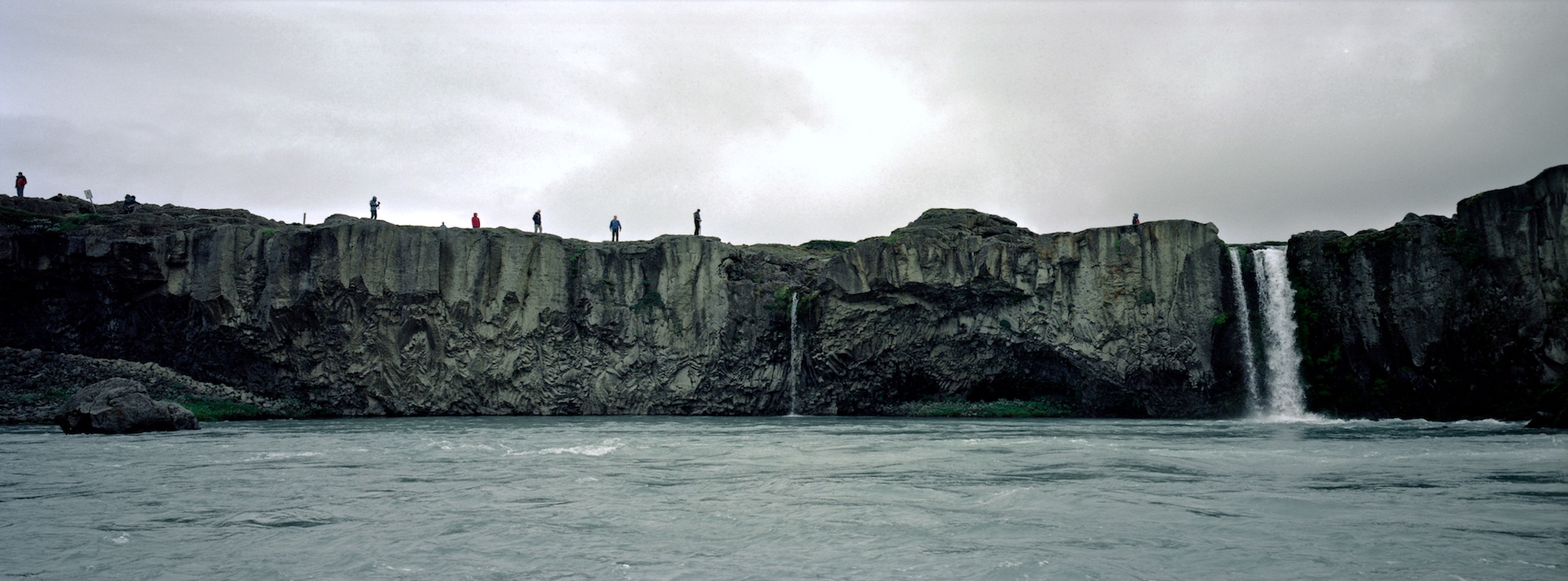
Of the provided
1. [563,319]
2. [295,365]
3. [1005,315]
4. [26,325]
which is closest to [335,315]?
[295,365]

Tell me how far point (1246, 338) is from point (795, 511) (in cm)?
3629

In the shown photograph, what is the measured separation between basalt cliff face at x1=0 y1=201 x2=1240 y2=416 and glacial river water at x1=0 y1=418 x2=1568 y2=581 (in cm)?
1974

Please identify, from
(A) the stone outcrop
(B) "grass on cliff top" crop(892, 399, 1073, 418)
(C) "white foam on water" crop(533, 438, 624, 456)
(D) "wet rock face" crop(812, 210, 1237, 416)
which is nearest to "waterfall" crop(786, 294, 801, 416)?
(D) "wet rock face" crop(812, 210, 1237, 416)

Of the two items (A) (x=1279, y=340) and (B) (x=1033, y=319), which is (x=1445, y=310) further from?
(B) (x=1033, y=319)

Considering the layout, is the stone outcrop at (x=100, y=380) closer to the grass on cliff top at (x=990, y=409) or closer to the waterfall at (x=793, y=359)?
the waterfall at (x=793, y=359)

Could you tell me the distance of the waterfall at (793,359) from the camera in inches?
1959

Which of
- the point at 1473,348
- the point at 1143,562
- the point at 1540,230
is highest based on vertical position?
the point at 1540,230

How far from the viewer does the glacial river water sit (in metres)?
9.80

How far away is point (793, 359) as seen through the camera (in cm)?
4988

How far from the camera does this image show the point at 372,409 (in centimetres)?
4656

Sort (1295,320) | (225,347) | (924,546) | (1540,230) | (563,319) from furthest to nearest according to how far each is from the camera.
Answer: (563,319)
(225,347)
(1295,320)
(1540,230)
(924,546)

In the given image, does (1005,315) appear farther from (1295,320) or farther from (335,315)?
(335,315)

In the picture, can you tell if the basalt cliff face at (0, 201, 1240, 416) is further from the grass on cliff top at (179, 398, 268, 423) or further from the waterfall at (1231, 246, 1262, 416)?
the grass on cliff top at (179, 398, 268, 423)

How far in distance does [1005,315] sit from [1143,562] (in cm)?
3664
